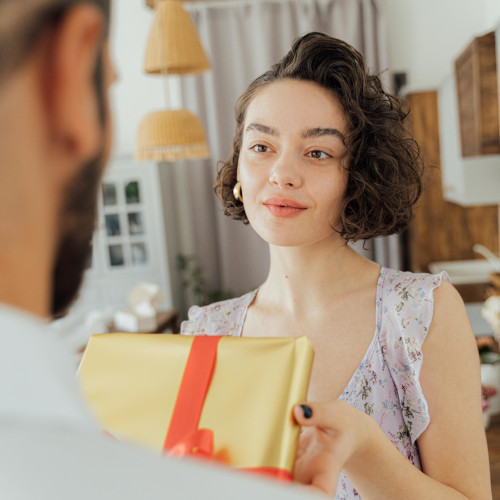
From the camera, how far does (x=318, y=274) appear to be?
3.63ft

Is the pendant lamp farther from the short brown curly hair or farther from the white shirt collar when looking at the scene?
the white shirt collar

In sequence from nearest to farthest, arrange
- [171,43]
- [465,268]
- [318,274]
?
[318,274] < [171,43] < [465,268]

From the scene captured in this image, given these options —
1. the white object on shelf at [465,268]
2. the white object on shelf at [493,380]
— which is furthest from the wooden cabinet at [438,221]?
the white object on shelf at [493,380]

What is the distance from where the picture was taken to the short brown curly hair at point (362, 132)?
104cm

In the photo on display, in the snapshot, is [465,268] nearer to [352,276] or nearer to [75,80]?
[352,276]

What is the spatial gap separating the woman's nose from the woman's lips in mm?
27

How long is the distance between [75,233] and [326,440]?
0.35m

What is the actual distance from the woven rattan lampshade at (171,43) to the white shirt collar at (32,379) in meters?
2.62

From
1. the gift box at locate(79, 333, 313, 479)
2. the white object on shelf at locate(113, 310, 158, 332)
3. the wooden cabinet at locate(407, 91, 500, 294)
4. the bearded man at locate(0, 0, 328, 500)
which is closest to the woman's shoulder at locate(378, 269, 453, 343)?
the gift box at locate(79, 333, 313, 479)

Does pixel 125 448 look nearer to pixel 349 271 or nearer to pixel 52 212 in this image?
pixel 52 212

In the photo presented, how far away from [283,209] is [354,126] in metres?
0.22

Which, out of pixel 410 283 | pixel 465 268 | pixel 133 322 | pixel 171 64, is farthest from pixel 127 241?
pixel 410 283

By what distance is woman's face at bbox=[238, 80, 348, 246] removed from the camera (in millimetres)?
979

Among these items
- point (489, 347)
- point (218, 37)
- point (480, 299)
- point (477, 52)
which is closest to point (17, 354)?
point (489, 347)
